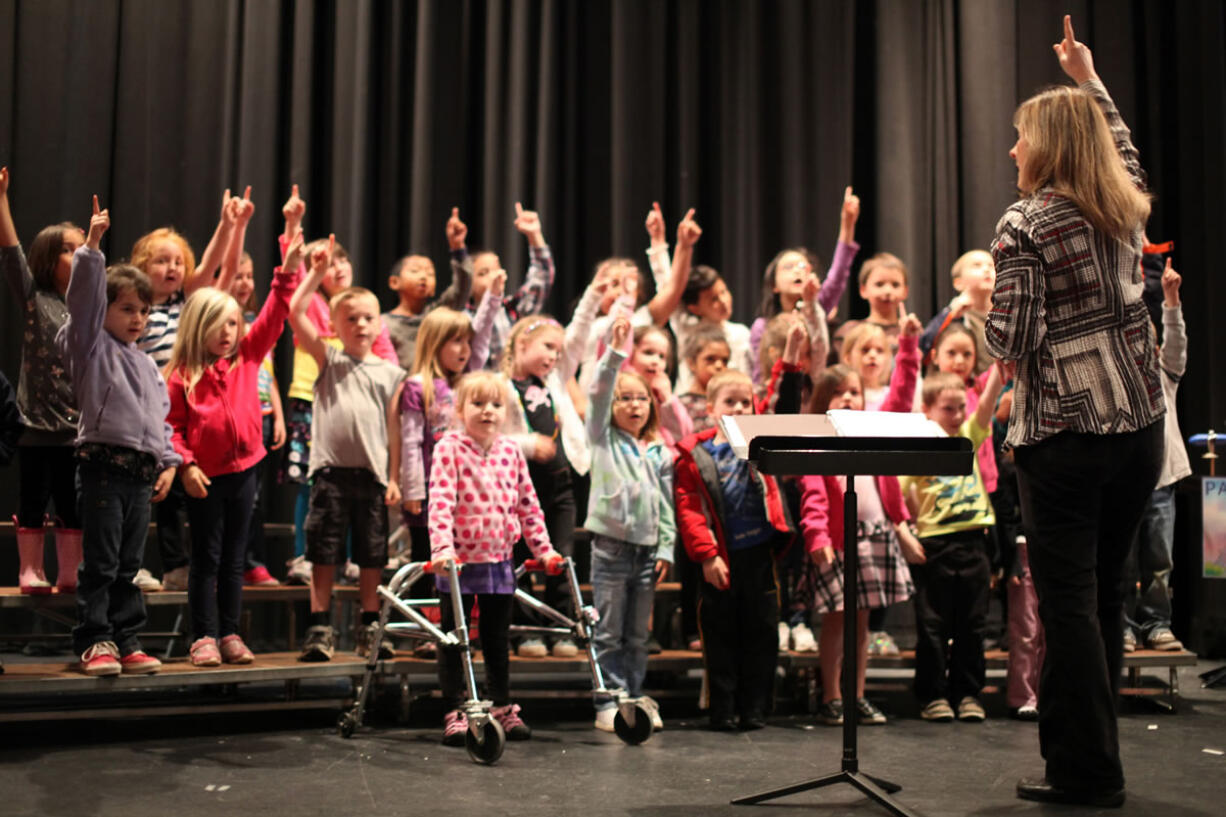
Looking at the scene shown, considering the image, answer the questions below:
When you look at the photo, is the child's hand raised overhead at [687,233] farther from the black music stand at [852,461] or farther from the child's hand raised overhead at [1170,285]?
the black music stand at [852,461]

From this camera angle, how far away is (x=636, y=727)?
13.3ft

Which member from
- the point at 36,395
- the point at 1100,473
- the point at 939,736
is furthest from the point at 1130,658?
the point at 36,395

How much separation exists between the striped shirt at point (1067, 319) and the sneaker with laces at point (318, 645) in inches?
100

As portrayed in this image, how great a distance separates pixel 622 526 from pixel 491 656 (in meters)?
0.65

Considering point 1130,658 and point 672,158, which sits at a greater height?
point 672,158

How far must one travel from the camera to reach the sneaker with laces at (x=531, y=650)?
4832mm

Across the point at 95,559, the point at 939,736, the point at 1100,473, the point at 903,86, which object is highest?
the point at 903,86

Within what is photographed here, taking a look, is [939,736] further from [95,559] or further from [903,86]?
[903,86]

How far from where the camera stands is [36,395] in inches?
174

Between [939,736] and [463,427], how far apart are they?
1.99 m

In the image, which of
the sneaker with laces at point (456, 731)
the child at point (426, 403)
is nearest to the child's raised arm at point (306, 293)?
the child at point (426, 403)

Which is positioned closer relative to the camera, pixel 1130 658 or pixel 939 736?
pixel 939 736

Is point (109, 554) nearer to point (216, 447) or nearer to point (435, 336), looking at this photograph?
point (216, 447)

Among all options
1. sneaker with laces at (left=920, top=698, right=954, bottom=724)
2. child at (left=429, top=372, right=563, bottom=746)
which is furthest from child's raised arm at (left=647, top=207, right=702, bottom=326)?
sneaker with laces at (left=920, top=698, right=954, bottom=724)
